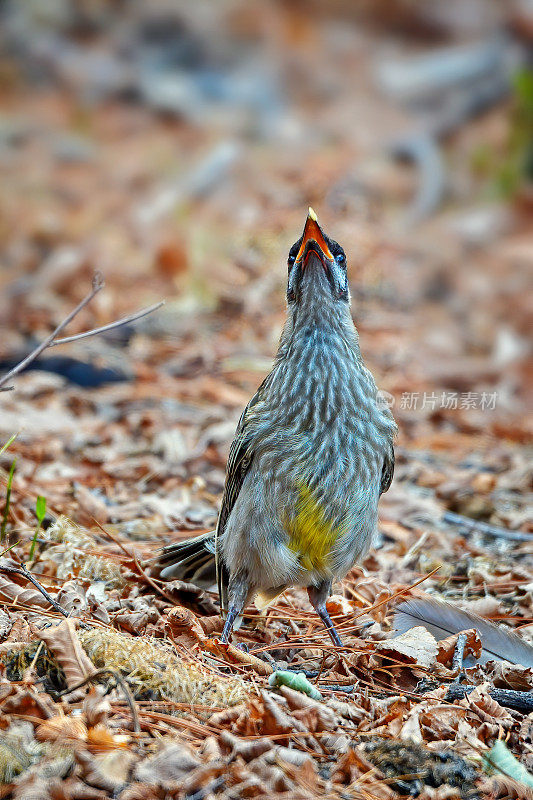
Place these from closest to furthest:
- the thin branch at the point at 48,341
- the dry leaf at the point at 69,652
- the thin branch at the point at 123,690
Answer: the thin branch at the point at 123,690 → the dry leaf at the point at 69,652 → the thin branch at the point at 48,341

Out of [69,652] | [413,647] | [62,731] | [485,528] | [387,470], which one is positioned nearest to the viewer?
[62,731]

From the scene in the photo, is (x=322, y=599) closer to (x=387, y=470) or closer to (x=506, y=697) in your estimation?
(x=387, y=470)

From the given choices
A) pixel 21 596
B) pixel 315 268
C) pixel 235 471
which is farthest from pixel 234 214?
pixel 21 596

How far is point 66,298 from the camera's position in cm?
917

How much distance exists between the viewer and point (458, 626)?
3650 millimetres

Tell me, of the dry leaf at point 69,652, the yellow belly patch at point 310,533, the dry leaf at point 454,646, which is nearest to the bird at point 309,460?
the yellow belly patch at point 310,533

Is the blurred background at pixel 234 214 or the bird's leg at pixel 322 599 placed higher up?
the blurred background at pixel 234 214

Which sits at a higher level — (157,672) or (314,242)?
(314,242)

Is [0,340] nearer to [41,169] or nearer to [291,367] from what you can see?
[291,367]

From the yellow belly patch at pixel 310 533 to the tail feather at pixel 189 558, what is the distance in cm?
56

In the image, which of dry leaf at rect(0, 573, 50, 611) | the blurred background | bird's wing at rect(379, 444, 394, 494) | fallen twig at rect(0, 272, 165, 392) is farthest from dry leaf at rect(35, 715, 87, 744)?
the blurred background

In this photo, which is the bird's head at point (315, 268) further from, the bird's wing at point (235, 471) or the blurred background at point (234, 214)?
the blurred background at point (234, 214)

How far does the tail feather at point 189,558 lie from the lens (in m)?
4.04

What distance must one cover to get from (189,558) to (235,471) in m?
0.53
